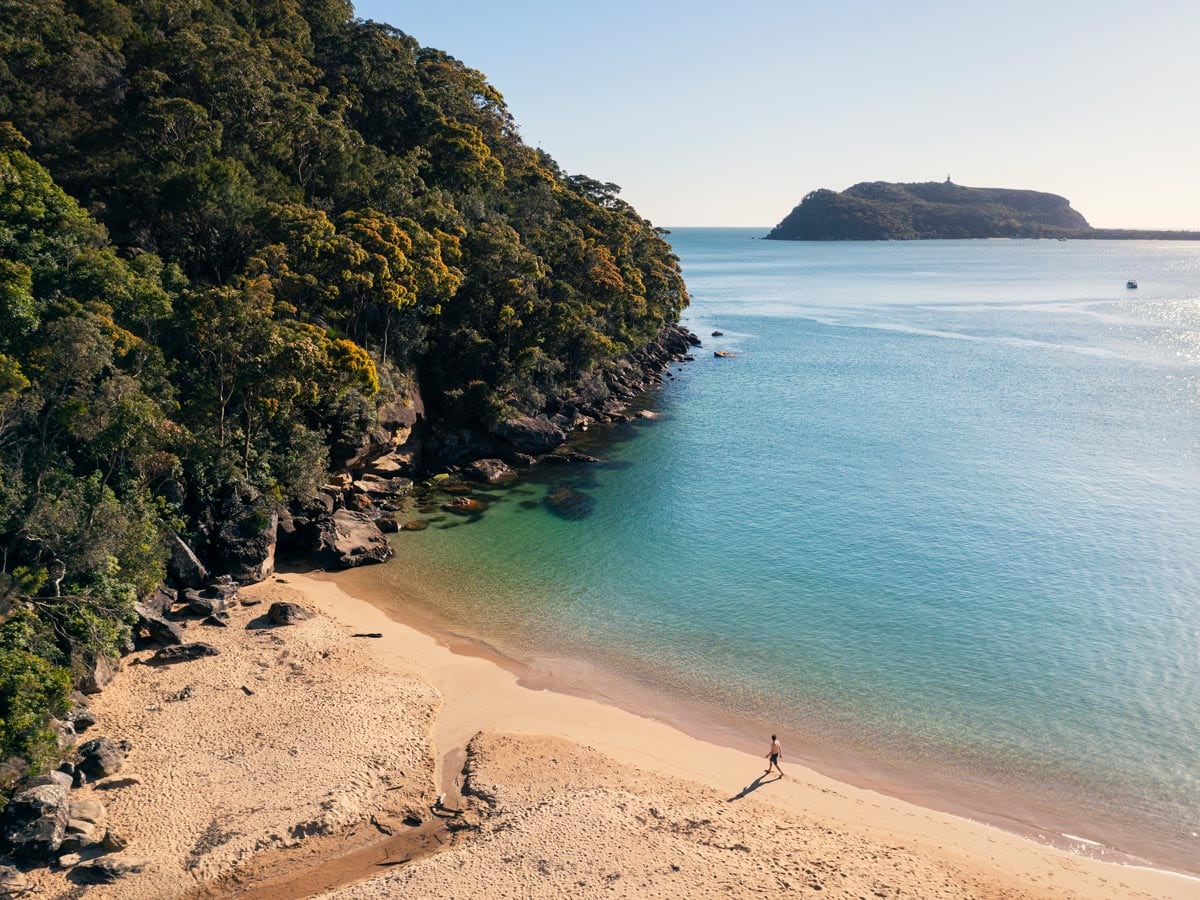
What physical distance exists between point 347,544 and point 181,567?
325 inches

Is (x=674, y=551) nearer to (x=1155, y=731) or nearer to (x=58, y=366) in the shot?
(x=1155, y=731)

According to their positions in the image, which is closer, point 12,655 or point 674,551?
point 12,655

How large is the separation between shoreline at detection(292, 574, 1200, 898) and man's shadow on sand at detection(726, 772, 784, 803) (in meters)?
0.35

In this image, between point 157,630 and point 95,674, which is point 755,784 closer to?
point 95,674

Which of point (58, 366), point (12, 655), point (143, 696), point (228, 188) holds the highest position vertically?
point (228, 188)

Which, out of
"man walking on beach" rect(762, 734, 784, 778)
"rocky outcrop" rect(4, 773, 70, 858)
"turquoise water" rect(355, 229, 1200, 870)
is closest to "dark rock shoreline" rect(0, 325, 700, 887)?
"rocky outcrop" rect(4, 773, 70, 858)

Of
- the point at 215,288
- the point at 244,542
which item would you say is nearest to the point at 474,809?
the point at 244,542

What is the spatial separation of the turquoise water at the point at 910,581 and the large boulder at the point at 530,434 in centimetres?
340

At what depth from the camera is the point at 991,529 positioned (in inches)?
1858

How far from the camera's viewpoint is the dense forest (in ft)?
98.9

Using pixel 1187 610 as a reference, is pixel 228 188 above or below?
above

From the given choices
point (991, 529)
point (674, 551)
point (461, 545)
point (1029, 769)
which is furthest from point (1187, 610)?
point (461, 545)

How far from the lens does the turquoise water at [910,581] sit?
91.6 ft

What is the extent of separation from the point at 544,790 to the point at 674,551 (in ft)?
70.6
